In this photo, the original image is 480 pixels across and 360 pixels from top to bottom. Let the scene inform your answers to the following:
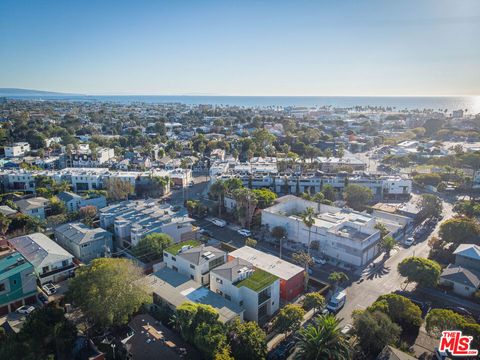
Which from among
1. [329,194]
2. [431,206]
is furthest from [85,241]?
[431,206]

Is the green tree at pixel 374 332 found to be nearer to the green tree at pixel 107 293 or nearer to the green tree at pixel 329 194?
the green tree at pixel 107 293

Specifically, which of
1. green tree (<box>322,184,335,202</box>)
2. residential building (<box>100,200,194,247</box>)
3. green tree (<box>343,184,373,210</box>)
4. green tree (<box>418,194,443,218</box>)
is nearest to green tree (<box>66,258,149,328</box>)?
residential building (<box>100,200,194,247</box>)

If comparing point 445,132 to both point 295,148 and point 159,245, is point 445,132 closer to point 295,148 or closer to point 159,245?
point 295,148

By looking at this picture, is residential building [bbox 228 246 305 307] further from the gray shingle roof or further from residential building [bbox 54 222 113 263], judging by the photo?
residential building [bbox 54 222 113 263]

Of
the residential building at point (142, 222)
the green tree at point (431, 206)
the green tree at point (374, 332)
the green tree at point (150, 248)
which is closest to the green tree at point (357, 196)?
the green tree at point (431, 206)

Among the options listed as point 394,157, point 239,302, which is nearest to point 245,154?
point 394,157
